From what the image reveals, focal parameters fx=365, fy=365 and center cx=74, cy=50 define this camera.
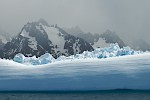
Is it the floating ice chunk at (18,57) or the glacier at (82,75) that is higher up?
the floating ice chunk at (18,57)

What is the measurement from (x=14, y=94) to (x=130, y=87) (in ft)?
23.6

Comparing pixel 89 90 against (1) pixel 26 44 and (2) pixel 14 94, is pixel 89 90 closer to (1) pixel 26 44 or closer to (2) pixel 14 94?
(2) pixel 14 94

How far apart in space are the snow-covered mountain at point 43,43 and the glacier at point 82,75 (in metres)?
135

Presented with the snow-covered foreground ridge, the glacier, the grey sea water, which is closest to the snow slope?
the glacier

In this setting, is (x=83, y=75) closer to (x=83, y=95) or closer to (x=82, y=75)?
(x=82, y=75)

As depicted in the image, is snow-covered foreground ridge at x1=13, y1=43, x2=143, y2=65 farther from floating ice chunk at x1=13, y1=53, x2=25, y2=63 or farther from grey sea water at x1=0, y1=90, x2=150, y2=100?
grey sea water at x1=0, y1=90, x2=150, y2=100

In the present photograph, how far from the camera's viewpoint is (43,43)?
172 metres

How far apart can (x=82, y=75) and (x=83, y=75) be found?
0.22ft

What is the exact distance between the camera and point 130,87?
22.8 meters

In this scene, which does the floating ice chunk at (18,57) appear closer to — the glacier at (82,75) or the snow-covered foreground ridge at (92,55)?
the snow-covered foreground ridge at (92,55)

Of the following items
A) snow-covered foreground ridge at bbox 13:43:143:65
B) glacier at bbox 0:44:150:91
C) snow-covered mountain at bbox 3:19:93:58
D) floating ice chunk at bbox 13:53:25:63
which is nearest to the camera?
glacier at bbox 0:44:150:91

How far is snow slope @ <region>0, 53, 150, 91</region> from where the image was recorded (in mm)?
23328

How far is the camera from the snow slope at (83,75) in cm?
2333

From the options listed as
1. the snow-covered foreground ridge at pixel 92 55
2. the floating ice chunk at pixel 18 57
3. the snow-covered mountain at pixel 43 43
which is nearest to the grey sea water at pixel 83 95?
the snow-covered foreground ridge at pixel 92 55
